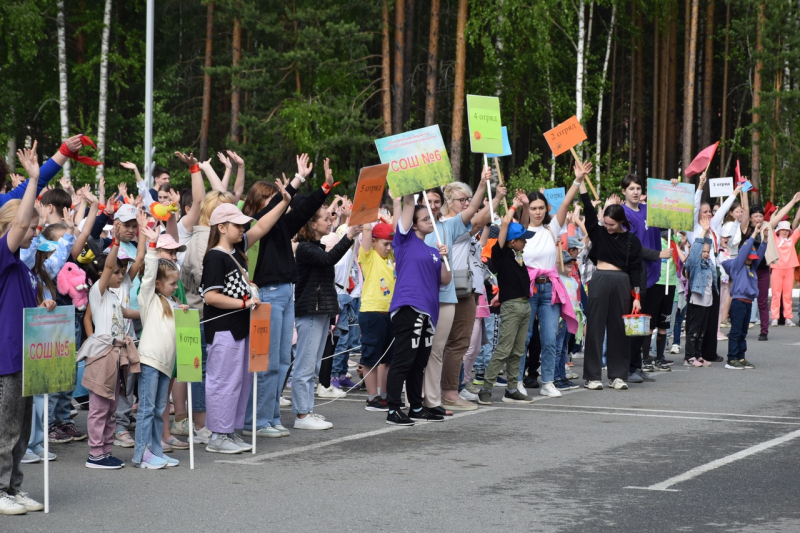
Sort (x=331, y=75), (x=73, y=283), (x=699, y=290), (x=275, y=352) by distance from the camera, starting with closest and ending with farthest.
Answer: (x=73, y=283) → (x=275, y=352) → (x=699, y=290) → (x=331, y=75)

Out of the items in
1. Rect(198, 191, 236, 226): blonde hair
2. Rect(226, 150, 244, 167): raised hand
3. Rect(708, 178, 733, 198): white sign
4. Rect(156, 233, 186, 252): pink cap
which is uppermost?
Rect(708, 178, 733, 198): white sign

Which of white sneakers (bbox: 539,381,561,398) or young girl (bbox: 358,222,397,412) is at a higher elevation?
young girl (bbox: 358,222,397,412)

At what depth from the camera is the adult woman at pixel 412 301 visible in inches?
372

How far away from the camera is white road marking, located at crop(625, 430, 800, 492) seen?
7.13 m

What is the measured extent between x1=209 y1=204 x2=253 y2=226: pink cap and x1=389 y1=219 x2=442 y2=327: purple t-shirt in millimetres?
1854

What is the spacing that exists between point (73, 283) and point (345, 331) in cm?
477

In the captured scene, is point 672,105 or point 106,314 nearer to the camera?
point 106,314

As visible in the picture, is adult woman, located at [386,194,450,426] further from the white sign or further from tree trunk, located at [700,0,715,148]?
tree trunk, located at [700,0,715,148]

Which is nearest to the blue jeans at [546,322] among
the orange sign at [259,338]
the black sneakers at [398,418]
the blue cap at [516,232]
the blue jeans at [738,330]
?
the blue cap at [516,232]

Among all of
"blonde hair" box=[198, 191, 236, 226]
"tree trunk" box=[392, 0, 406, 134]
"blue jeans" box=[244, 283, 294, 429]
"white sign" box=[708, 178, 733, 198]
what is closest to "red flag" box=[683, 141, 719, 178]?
"white sign" box=[708, 178, 733, 198]

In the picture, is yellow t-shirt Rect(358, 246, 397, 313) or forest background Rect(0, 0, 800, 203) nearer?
yellow t-shirt Rect(358, 246, 397, 313)

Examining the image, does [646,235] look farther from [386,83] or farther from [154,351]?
[386,83]

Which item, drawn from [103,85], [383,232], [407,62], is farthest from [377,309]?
[103,85]

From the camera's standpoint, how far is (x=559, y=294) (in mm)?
11531
